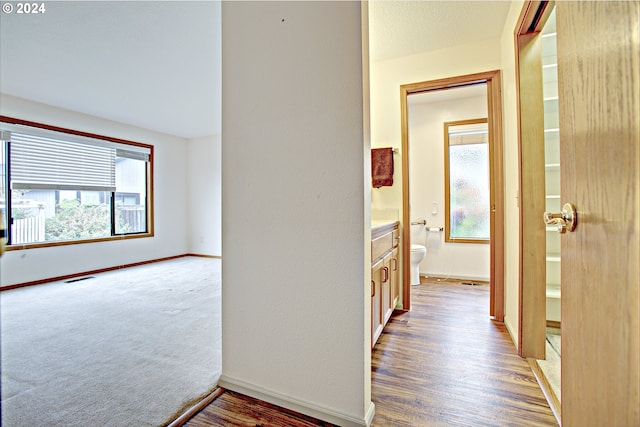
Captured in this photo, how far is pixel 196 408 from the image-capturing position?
1431 mm

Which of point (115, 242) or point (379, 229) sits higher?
point (379, 229)

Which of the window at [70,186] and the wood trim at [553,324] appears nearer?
the wood trim at [553,324]

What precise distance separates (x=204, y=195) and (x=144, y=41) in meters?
3.61

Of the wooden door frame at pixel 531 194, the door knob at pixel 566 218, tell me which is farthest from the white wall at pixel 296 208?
the wooden door frame at pixel 531 194

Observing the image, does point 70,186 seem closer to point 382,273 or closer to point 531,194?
point 382,273

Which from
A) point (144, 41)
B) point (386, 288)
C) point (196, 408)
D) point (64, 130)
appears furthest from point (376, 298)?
point (64, 130)

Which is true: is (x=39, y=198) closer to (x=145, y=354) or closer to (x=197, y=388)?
(x=145, y=354)

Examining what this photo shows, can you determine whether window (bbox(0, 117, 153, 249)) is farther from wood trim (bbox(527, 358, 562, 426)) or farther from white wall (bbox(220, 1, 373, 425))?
wood trim (bbox(527, 358, 562, 426))

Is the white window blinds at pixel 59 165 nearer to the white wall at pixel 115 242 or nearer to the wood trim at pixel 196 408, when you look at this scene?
the white wall at pixel 115 242

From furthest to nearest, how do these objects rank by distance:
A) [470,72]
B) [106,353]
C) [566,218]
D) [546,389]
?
[470,72] < [106,353] < [546,389] < [566,218]

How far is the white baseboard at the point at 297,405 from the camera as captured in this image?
4.30ft

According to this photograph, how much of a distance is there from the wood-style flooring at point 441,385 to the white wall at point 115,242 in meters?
3.26

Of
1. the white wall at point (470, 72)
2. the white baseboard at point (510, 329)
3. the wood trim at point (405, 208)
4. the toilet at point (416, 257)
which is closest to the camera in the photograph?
the white baseboard at point (510, 329)

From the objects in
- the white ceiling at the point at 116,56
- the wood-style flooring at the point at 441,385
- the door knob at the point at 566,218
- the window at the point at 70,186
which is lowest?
the wood-style flooring at the point at 441,385
